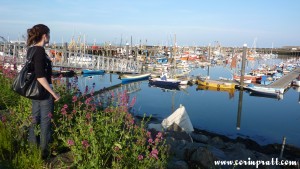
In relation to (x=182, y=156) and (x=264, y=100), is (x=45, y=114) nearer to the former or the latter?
(x=182, y=156)

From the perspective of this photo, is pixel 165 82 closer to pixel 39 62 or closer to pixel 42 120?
pixel 42 120

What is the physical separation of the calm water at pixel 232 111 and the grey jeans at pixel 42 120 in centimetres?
1399

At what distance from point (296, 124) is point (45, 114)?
67.7 ft

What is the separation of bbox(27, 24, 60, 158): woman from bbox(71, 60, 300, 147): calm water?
14033 mm

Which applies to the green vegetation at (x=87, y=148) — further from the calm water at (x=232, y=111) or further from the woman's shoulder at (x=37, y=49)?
the calm water at (x=232, y=111)

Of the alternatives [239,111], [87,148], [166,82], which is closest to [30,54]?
[87,148]

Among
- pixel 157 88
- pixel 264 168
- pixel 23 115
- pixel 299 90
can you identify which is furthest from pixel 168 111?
pixel 299 90

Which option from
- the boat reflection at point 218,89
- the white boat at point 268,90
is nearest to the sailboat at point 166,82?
the boat reflection at point 218,89

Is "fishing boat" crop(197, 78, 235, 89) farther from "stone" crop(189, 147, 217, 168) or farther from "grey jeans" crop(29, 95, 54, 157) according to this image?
"grey jeans" crop(29, 95, 54, 157)

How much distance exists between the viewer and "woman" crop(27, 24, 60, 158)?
367cm

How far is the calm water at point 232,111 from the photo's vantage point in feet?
58.5

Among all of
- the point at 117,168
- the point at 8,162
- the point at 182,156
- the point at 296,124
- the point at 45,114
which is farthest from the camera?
the point at 296,124

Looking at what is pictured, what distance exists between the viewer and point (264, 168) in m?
Result: 7.98

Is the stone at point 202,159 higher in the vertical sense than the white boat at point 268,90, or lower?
higher
